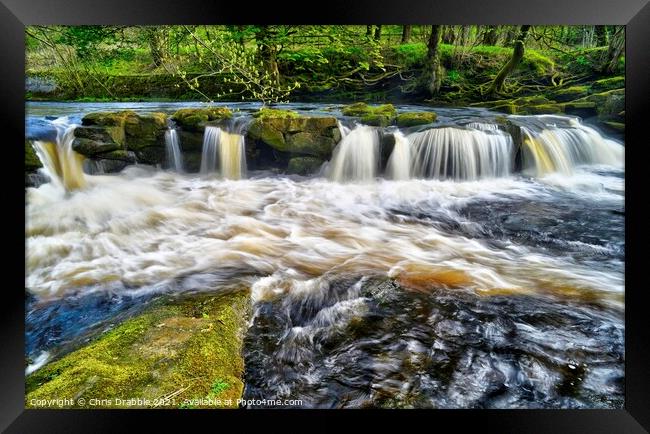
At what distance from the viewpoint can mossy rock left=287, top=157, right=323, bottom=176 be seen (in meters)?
2.87

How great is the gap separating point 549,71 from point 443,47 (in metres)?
0.80

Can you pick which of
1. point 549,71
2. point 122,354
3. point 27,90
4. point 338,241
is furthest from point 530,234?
point 27,90

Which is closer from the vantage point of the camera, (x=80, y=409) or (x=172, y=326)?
(x=80, y=409)

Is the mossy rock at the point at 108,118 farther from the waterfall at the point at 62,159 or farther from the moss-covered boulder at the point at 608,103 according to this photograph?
the moss-covered boulder at the point at 608,103

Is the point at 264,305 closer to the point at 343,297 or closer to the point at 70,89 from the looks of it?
the point at 343,297

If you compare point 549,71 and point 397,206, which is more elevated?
point 549,71

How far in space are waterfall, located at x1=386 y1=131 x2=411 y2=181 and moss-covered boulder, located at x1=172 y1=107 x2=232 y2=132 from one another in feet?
4.45

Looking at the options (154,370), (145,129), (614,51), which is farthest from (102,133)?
(614,51)

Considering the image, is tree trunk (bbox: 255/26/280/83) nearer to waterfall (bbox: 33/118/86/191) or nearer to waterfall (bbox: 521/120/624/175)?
waterfall (bbox: 33/118/86/191)

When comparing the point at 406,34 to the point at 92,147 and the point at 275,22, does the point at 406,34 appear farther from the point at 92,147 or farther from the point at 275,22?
the point at 92,147

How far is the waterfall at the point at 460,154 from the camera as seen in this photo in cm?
285

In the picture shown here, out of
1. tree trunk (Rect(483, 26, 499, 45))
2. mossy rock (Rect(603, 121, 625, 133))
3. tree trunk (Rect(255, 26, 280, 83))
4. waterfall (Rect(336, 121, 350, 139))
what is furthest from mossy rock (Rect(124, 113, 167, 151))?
mossy rock (Rect(603, 121, 625, 133))

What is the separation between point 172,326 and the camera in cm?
243

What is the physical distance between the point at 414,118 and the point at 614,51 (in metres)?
1.34
